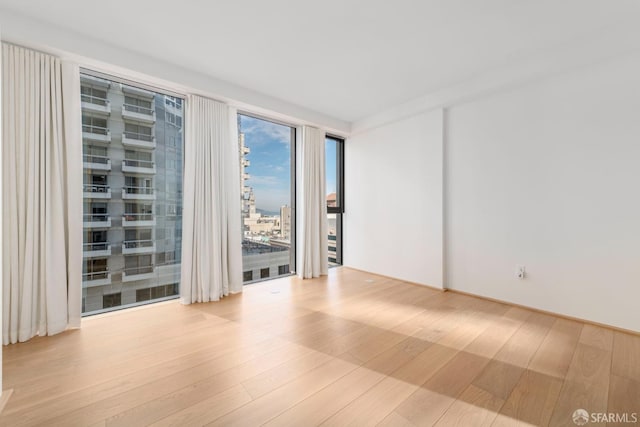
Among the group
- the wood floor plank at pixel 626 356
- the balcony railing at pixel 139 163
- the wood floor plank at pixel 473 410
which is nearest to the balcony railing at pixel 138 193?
the balcony railing at pixel 139 163

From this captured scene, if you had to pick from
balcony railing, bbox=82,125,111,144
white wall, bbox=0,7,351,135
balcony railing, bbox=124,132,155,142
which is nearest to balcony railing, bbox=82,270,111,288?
balcony railing, bbox=82,125,111,144

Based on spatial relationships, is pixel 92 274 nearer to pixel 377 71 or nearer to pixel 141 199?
pixel 141 199

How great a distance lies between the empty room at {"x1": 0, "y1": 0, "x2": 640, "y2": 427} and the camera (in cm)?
166

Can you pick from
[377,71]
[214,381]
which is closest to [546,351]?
[214,381]

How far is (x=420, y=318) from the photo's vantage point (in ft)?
8.89

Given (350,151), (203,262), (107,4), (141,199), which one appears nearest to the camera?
(107,4)

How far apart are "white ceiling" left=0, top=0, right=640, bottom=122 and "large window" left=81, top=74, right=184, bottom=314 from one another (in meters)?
0.59

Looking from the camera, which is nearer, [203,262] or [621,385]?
[621,385]

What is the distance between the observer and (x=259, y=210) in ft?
13.4

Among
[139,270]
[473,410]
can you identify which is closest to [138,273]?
[139,270]

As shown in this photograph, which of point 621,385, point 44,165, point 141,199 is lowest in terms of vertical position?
point 621,385

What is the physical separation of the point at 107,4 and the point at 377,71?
2.46 metres

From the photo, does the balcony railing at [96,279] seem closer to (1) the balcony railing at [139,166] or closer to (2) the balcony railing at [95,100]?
(1) the balcony railing at [139,166]

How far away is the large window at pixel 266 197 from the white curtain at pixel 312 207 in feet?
0.78
